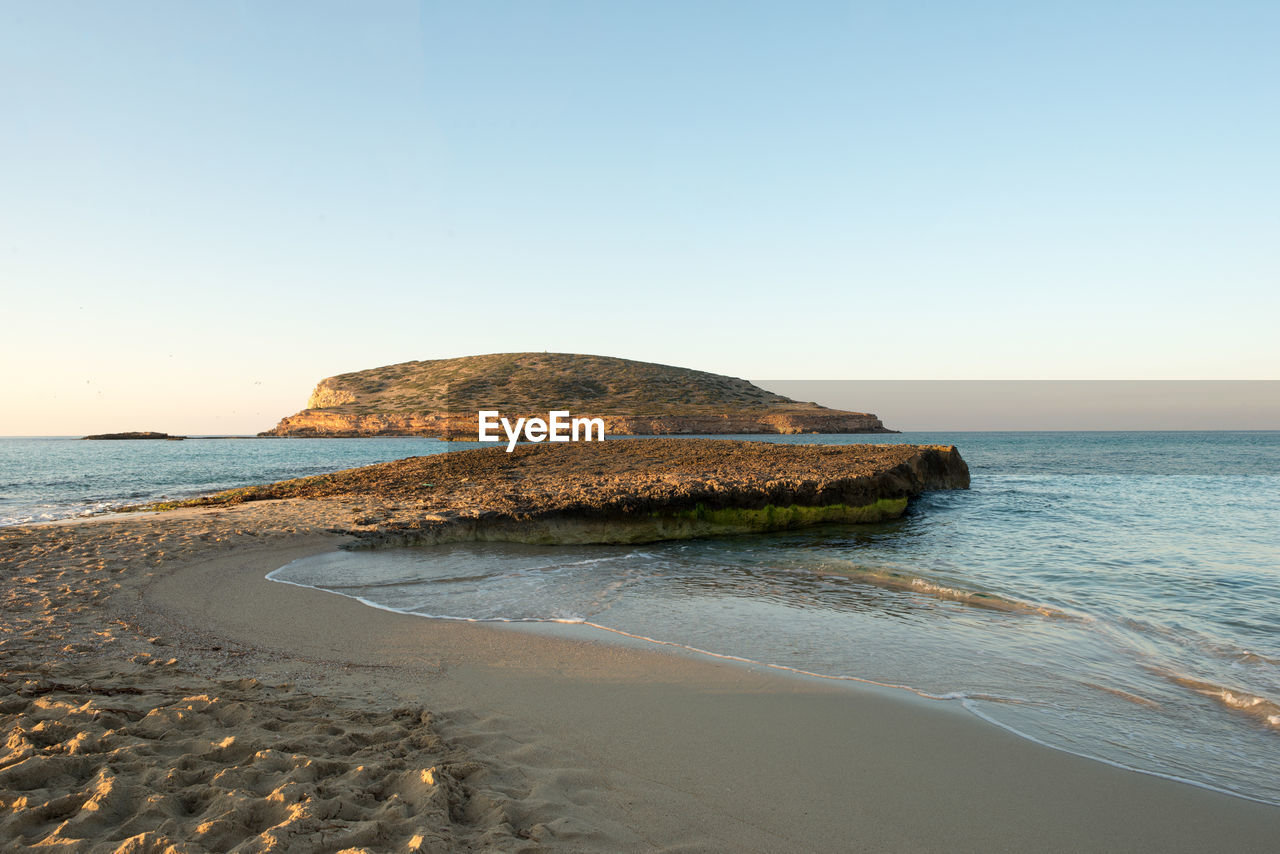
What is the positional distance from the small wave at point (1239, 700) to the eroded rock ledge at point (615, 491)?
9.54 m

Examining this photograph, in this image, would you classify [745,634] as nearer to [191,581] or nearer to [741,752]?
[741,752]

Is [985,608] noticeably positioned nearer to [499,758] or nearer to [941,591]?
[941,591]

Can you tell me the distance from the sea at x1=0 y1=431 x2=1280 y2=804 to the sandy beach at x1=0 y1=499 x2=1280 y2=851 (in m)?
0.73

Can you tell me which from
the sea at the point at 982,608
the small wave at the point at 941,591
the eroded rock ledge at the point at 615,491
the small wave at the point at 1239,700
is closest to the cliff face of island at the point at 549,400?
the eroded rock ledge at the point at 615,491

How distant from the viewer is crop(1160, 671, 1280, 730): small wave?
5480 millimetres

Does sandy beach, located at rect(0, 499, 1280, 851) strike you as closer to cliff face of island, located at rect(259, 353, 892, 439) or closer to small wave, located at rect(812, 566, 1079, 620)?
small wave, located at rect(812, 566, 1079, 620)

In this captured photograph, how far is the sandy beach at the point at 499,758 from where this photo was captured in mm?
3117

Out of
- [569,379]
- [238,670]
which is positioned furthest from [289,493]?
[569,379]

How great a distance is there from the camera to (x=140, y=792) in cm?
317

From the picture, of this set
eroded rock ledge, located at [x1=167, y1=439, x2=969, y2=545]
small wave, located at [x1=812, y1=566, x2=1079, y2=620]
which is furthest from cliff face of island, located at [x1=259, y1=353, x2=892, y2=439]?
small wave, located at [x1=812, y1=566, x2=1079, y2=620]

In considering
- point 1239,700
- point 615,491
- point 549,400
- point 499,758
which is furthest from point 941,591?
point 549,400

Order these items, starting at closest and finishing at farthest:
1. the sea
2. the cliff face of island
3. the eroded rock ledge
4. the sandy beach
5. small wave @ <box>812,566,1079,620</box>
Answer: the sandy beach
the sea
small wave @ <box>812,566,1079,620</box>
the eroded rock ledge
the cliff face of island

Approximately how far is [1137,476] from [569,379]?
332 feet

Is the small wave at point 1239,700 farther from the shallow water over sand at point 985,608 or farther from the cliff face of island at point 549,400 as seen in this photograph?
the cliff face of island at point 549,400
